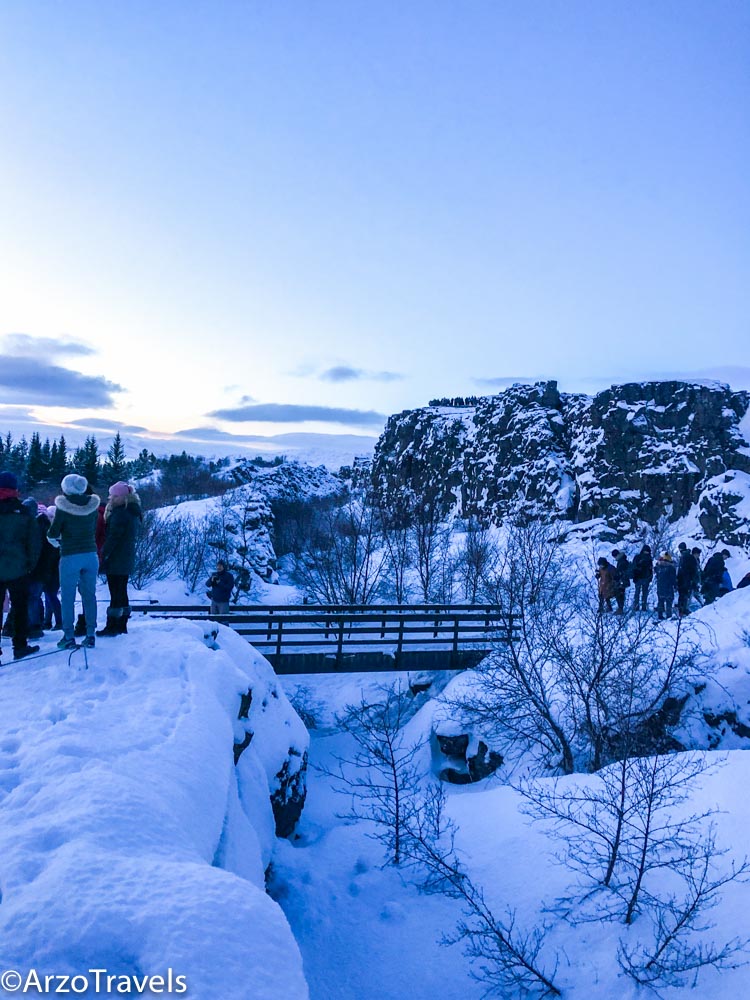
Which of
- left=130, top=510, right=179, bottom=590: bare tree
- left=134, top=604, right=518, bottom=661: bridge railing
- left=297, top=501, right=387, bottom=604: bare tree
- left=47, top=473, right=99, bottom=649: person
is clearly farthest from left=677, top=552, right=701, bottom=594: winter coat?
left=130, top=510, right=179, bottom=590: bare tree

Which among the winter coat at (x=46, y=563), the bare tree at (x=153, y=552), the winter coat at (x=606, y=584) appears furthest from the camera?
the bare tree at (x=153, y=552)

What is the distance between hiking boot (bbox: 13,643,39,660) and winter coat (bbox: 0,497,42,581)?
0.79 m

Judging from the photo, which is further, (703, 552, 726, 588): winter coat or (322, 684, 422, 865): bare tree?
(703, 552, 726, 588): winter coat

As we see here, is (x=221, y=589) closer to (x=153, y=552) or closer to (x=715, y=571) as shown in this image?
(x=715, y=571)

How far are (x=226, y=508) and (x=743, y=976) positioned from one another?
3307 cm

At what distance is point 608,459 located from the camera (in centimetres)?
4909

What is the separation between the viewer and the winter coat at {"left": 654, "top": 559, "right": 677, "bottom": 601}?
618 inches

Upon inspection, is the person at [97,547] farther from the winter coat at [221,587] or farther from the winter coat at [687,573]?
the winter coat at [687,573]

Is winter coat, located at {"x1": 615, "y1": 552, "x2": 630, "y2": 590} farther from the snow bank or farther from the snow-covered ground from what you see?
the snow bank

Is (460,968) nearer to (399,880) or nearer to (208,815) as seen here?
(399,880)

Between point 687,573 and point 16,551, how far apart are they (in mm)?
15742

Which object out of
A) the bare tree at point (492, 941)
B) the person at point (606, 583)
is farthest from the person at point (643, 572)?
the bare tree at point (492, 941)

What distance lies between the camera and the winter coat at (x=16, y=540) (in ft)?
20.0

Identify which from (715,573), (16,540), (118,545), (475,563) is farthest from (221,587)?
(475,563)
